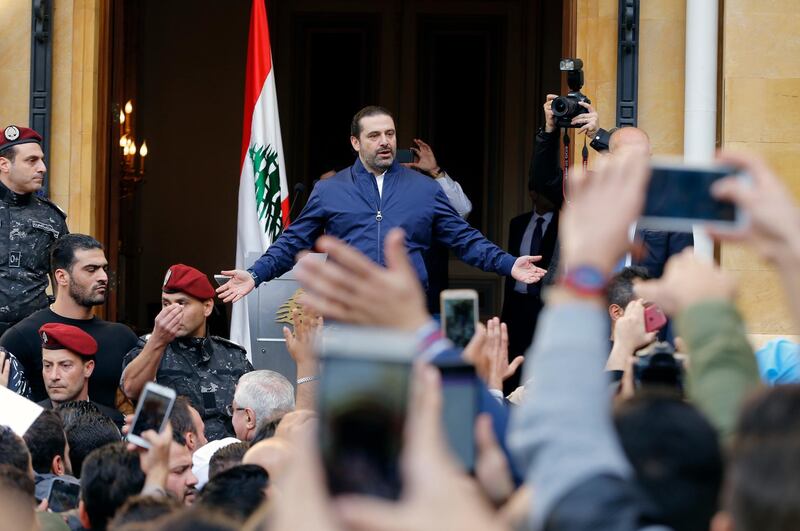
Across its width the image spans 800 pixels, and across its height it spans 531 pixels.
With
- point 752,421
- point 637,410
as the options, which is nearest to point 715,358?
point 637,410

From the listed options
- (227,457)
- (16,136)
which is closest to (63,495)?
(227,457)

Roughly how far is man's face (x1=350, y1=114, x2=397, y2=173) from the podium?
1.81 feet

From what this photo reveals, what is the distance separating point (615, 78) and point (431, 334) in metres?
6.13

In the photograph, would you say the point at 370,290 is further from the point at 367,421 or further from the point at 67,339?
the point at 67,339

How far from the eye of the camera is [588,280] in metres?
1.83

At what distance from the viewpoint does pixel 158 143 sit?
14.2 m

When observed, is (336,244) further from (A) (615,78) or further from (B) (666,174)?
(A) (615,78)

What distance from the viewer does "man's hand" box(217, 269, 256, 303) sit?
6389 millimetres

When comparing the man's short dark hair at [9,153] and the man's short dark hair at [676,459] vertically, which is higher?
the man's short dark hair at [9,153]

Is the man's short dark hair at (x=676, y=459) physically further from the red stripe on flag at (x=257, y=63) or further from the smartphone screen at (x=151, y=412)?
the red stripe on flag at (x=257, y=63)

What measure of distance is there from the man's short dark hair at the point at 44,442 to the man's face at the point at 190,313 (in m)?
2.22

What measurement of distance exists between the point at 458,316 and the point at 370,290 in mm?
1490

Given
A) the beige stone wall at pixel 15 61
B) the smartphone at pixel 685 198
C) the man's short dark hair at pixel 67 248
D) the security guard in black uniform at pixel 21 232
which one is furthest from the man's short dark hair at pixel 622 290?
the beige stone wall at pixel 15 61

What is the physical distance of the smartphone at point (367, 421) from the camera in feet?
4.69
